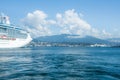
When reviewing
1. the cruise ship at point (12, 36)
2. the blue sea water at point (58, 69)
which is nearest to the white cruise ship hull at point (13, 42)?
the cruise ship at point (12, 36)

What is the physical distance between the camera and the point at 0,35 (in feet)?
465

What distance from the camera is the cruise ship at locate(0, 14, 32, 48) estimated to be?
144 metres

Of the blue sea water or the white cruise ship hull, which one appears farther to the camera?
the white cruise ship hull

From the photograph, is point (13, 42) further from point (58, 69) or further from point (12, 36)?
point (58, 69)

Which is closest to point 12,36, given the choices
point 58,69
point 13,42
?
point 13,42

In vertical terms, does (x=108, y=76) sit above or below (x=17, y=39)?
below

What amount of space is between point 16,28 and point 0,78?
131487mm

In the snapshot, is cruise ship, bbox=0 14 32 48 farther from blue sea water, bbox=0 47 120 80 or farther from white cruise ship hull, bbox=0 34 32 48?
blue sea water, bbox=0 47 120 80

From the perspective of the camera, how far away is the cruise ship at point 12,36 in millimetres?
143750

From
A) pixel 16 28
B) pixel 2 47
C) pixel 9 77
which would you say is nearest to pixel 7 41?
pixel 2 47

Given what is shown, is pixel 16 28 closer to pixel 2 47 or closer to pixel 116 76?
pixel 2 47

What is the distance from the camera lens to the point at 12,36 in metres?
152

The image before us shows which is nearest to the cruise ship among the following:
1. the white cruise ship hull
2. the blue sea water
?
the white cruise ship hull

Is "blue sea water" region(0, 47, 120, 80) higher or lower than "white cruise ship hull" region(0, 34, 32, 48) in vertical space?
lower
